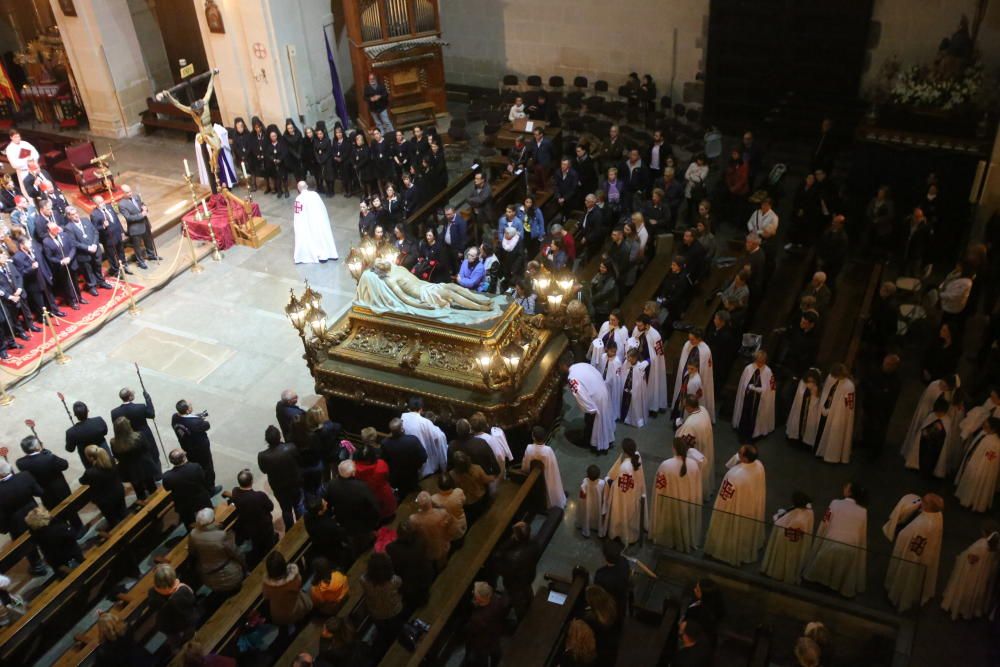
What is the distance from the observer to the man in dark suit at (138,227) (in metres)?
14.9

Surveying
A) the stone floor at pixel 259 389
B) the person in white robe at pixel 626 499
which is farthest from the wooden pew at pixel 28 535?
the person in white robe at pixel 626 499

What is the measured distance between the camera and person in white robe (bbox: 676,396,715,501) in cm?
947

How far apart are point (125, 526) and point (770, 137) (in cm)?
1354

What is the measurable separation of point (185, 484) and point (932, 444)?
7.67 meters

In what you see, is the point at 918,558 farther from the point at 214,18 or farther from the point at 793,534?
the point at 214,18

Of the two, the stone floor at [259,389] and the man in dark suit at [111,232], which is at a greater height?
the man in dark suit at [111,232]

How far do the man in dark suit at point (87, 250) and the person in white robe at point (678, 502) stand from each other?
9551mm

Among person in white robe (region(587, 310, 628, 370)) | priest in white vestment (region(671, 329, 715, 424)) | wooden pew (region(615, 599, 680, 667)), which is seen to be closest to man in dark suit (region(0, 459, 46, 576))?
wooden pew (region(615, 599, 680, 667))

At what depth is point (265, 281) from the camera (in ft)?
49.2

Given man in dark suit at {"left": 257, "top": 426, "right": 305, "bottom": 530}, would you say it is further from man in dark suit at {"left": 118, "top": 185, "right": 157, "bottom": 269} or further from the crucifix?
the crucifix

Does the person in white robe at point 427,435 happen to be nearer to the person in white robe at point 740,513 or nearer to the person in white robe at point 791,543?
the person in white robe at point 740,513

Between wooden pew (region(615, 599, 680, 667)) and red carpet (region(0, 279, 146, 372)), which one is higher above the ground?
wooden pew (region(615, 599, 680, 667))

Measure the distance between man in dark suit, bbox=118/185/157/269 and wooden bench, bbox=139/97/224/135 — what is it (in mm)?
5061

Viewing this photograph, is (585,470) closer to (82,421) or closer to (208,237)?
(82,421)
